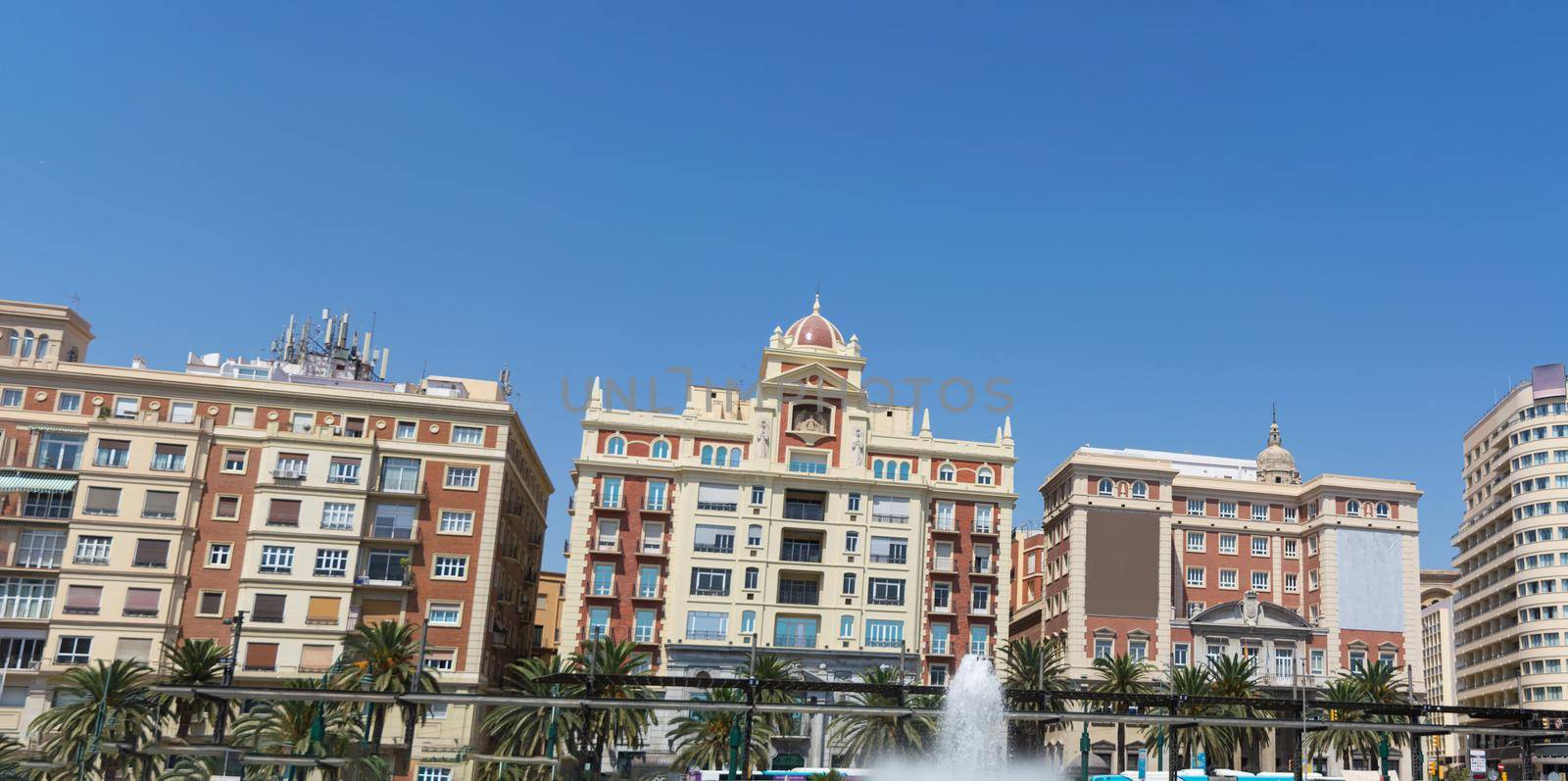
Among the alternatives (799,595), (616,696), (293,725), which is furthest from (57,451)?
(799,595)

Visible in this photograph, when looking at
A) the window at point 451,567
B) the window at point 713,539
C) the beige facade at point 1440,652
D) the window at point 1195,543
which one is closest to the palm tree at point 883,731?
the window at point 713,539

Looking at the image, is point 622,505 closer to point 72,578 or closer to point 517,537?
point 517,537

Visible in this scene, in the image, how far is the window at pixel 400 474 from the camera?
76.6 metres

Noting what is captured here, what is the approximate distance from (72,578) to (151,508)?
5197mm

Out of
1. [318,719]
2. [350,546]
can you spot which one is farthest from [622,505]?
[318,719]

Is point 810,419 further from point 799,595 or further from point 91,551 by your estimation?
point 91,551

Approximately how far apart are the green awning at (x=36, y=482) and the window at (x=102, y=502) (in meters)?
1.12

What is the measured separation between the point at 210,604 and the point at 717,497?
2897cm

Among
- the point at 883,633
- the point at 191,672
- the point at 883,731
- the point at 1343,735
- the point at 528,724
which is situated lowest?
the point at 528,724

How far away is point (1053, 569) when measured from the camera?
94.5 meters

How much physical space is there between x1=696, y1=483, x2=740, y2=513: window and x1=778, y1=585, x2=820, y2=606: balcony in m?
5.82

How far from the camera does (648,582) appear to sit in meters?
80.3

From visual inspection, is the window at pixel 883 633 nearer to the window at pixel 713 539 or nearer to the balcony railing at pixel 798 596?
the balcony railing at pixel 798 596

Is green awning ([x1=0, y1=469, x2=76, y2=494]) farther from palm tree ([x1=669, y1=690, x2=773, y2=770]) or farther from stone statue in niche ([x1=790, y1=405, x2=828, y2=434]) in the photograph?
stone statue in niche ([x1=790, y1=405, x2=828, y2=434])
